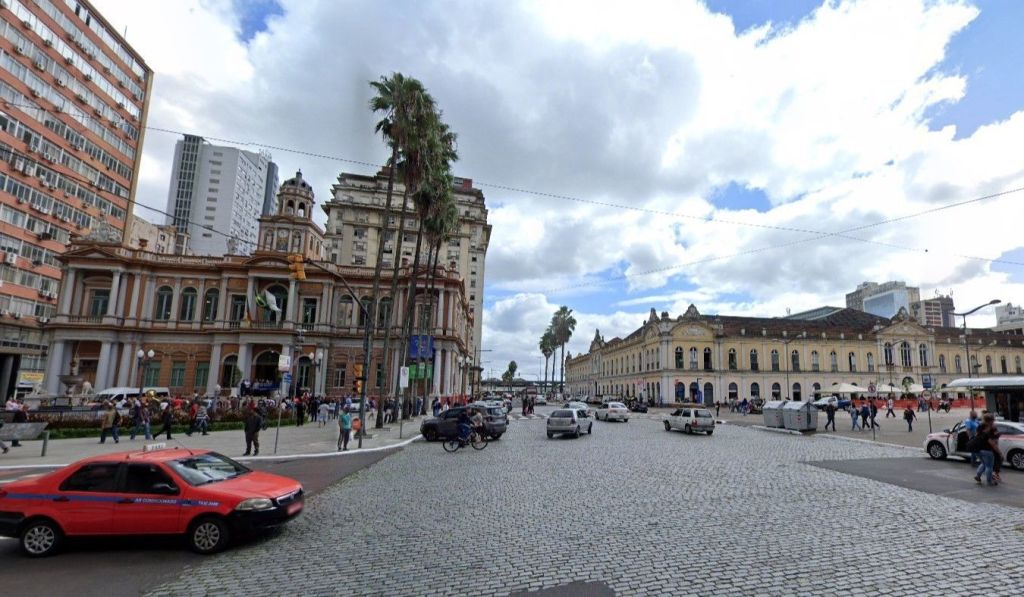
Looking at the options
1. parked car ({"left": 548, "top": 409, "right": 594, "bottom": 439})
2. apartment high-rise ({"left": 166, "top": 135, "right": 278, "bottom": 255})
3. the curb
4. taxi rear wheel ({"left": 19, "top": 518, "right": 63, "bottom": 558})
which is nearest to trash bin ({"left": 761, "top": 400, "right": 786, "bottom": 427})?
parked car ({"left": 548, "top": 409, "right": 594, "bottom": 439})

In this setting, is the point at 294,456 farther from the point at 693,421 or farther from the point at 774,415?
the point at 774,415

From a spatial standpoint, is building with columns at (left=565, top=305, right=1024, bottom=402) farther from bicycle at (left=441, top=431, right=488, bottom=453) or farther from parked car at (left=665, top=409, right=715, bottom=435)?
bicycle at (left=441, top=431, right=488, bottom=453)

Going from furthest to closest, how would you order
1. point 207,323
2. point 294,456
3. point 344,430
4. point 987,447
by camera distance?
point 207,323
point 344,430
point 294,456
point 987,447

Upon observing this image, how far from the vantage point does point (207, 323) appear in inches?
1960

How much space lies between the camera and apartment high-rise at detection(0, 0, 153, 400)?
46938 mm

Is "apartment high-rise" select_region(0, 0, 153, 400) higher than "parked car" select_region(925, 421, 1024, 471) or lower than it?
higher

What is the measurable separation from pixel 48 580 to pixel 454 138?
32.7 m

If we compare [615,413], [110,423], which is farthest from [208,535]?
[615,413]

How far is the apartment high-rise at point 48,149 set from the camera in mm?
46938

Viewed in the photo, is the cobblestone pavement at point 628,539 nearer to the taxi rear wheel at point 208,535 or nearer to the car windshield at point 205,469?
the taxi rear wheel at point 208,535

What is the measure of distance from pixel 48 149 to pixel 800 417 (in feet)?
225

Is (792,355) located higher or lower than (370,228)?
lower

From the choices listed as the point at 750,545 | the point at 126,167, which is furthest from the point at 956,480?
the point at 126,167

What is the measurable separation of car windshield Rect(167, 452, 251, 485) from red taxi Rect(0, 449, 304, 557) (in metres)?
0.05
